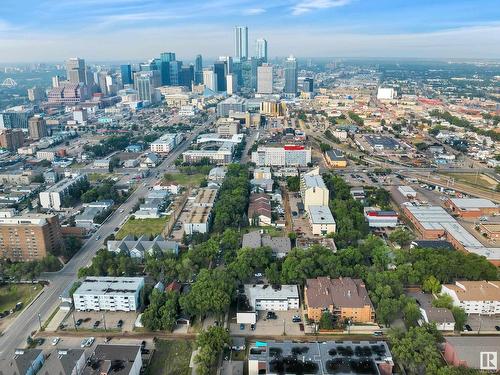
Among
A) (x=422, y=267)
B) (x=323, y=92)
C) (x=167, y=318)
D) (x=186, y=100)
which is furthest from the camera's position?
(x=323, y=92)

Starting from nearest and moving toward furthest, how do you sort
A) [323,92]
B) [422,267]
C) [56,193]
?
1. [422,267]
2. [56,193]
3. [323,92]

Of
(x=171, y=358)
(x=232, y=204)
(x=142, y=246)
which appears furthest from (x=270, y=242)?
(x=171, y=358)

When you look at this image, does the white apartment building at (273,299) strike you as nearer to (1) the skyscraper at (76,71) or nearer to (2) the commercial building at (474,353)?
(2) the commercial building at (474,353)

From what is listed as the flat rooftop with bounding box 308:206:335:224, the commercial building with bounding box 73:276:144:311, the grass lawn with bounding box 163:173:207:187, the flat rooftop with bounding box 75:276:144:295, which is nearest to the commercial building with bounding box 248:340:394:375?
the commercial building with bounding box 73:276:144:311

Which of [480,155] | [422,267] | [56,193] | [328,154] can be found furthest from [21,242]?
[480,155]

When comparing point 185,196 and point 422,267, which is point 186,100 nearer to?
point 185,196

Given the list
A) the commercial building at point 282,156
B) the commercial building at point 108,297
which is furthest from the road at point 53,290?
the commercial building at point 282,156

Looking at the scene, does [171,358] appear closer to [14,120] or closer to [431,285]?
[431,285]
